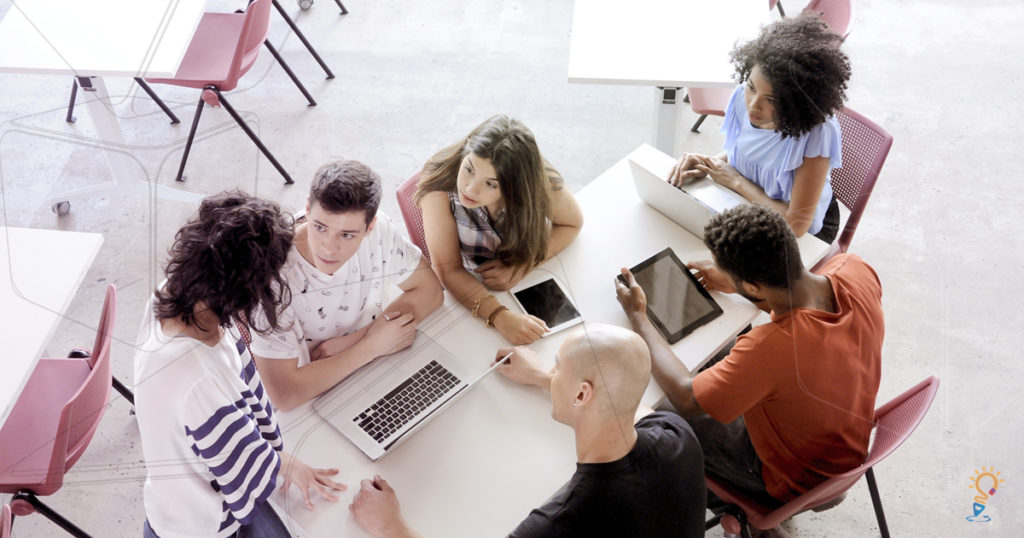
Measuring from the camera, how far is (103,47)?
1.71m

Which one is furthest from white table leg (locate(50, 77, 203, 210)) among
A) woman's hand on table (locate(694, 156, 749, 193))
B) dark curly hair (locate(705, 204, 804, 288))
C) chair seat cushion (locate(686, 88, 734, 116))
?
chair seat cushion (locate(686, 88, 734, 116))

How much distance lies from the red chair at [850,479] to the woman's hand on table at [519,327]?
25.5 inches

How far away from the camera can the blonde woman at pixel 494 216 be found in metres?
1.91

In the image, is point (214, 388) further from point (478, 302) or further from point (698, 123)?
point (698, 123)

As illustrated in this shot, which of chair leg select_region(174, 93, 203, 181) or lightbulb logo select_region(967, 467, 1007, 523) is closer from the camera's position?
chair leg select_region(174, 93, 203, 181)

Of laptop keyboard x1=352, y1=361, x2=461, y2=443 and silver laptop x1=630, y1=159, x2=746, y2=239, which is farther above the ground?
silver laptop x1=630, y1=159, x2=746, y2=239

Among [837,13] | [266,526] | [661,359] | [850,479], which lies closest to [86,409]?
[266,526]

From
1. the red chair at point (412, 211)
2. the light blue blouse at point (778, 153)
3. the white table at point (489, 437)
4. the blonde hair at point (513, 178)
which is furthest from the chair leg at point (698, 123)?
the red chair at point (412, 211)

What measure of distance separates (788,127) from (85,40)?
1.66 metres

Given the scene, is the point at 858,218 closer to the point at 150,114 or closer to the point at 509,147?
the point at 509,147

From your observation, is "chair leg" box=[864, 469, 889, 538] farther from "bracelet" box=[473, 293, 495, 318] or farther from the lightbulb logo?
"bracelet" box=[473, 293, 495, 318]

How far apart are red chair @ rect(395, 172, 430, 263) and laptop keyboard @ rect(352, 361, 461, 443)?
421 mm

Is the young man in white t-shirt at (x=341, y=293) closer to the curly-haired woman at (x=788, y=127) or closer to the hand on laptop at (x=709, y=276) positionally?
the hand on laptop at (x=709, y=276)

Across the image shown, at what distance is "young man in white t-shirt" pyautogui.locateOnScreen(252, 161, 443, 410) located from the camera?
5.41 feet
